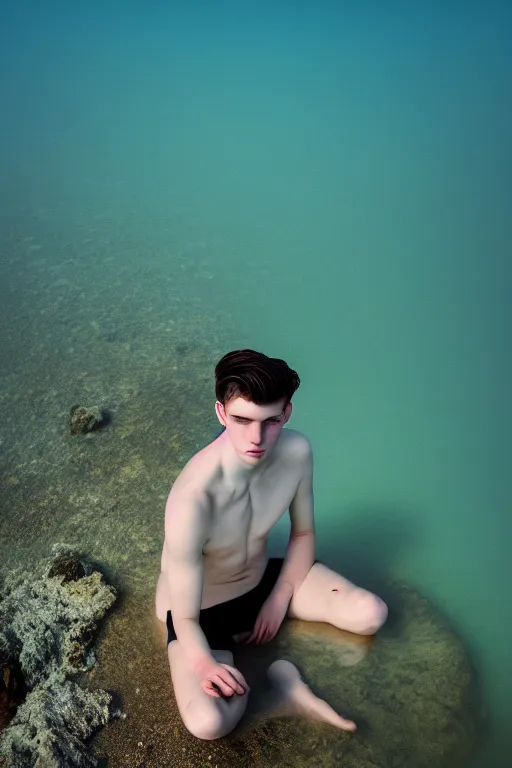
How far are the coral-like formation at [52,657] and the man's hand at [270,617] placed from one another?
41 centimetres

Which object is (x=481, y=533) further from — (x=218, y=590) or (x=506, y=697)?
(x=218, y=590)

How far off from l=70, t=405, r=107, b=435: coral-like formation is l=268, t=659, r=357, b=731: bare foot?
1309 mm

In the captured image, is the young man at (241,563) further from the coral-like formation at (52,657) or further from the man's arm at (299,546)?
the coral-like formation at (52,657)

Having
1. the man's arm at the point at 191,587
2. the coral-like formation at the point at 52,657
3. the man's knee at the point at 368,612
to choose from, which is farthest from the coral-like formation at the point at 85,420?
the man's knee at the point at 368,612

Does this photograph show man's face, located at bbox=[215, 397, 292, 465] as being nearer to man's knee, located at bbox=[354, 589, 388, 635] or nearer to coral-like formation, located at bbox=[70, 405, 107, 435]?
man's knee, located at bbox=[354, 589, 388, 635]

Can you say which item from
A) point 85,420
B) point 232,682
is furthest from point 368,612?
point 85,420

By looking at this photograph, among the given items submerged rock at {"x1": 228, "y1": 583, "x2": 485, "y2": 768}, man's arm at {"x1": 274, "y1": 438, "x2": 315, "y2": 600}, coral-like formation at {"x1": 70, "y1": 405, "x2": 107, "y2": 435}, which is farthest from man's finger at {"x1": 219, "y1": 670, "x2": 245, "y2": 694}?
coral-like formation at {"x1": 70, "y1": 405, "x2": 107, "y2": 435}

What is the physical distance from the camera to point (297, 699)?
6.36 feet

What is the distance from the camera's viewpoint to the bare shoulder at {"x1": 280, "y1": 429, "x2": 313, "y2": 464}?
1.95 metres

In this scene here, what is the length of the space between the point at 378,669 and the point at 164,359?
5.76ft

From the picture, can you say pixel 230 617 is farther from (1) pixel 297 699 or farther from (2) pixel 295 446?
(2) pixel 295 446

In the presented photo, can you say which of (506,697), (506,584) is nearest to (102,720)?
(506,697)

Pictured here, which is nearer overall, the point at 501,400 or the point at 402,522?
the point at 402,522

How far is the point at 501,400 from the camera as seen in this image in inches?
126
